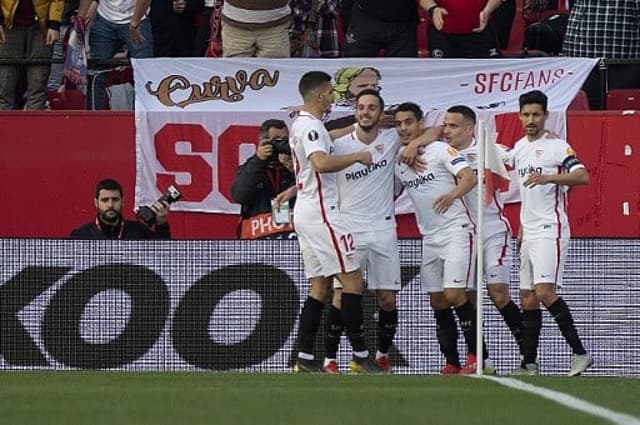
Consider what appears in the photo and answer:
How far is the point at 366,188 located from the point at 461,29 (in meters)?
4.42

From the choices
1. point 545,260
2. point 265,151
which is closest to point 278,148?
point 265,151

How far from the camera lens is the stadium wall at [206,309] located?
14.7 m

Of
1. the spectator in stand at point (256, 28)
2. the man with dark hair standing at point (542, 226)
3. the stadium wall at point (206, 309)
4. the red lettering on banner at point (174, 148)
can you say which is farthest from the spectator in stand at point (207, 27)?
the man with dark hair standing at point (542, 226)

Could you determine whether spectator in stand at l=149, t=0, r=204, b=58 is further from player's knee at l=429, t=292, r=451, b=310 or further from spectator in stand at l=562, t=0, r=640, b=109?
player's knee at l=429, t=292, r=451, b=310

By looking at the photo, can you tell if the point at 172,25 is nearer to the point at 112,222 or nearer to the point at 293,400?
the point at 112,222

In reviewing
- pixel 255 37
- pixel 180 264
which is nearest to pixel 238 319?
pixel 180 264

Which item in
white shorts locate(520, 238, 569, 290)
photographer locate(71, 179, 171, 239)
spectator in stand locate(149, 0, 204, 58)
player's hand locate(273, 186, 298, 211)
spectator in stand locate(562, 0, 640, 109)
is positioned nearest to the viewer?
white shorts locate(520, 238, 569, 290)

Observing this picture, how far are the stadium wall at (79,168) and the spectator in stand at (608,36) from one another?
85 cm

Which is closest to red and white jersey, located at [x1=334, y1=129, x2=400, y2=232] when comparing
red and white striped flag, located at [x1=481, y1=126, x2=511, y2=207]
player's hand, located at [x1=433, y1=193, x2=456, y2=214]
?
player's hand, located at [x1=433, y1=193, x2=456, y2=214]

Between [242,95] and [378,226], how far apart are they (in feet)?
13.2

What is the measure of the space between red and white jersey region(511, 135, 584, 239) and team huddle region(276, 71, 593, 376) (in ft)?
0.03

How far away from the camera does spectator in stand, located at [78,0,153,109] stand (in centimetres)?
1814

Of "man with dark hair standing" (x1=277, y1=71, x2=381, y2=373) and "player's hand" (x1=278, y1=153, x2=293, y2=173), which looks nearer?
"man with dark hair standing" (x1=277, y1=71, x2=381, y2=373)

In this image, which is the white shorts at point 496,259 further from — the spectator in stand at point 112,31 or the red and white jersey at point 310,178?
the spectator in stand at point 112,31
